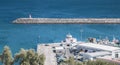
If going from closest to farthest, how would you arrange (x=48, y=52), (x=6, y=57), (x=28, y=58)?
(x=6, y=57), (x=28, y=58), (x=48, y=52)

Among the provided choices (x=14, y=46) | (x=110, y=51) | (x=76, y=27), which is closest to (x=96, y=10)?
(x=76, y=27)

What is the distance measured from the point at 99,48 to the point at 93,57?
10.1 feet

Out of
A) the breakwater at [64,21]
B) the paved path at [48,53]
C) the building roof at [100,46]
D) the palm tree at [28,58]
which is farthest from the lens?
the breakwater at [64,21]

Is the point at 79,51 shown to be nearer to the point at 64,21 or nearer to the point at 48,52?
the point at 48,52

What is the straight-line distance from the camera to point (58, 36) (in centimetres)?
5006

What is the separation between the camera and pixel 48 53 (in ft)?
129

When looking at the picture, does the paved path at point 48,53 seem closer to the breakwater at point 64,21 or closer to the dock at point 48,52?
the dock at point 48,52


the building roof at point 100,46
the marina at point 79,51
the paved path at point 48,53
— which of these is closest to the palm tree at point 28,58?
the marina at point 79,51

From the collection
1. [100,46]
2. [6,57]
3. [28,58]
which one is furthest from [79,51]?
[6,57]

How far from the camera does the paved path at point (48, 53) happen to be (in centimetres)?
3591

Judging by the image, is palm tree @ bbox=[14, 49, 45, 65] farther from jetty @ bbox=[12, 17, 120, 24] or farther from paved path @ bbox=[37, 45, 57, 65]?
jetty @ bbox=[12, 17, 120, 24]

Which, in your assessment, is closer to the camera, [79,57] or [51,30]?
[79,57]

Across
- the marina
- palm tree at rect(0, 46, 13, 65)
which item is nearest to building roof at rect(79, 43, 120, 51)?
the marina

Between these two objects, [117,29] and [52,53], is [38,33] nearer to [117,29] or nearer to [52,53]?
[117,29]
